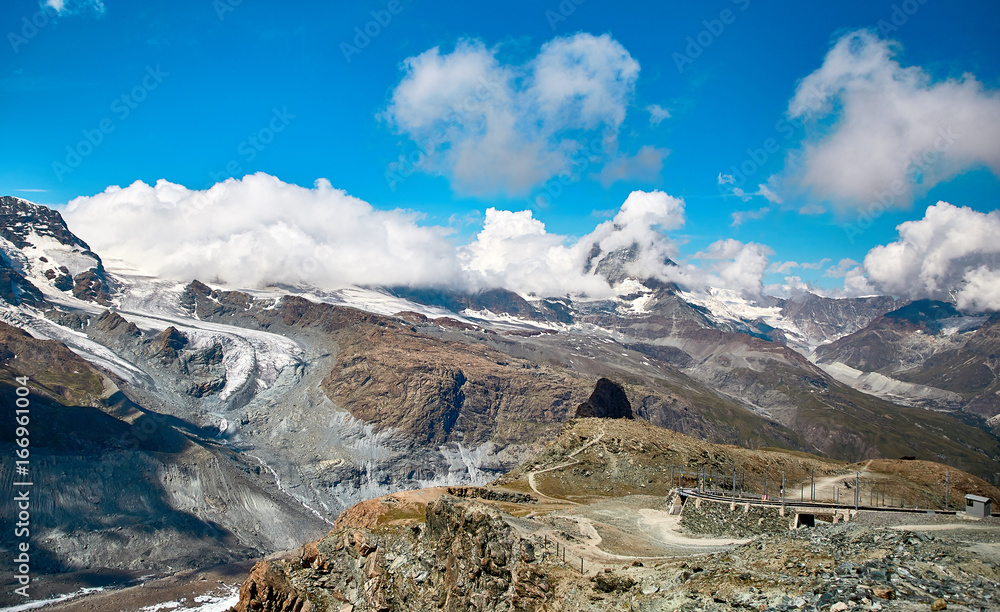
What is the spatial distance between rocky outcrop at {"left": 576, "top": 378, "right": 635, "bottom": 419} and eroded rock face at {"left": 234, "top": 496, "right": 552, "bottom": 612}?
11579cm

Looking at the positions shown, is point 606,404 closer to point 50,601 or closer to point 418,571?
point 418,571

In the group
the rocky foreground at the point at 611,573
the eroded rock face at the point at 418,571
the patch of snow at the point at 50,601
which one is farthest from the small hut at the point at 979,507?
the patch of snow at the point at 50,601

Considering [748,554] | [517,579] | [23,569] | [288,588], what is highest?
[748,554]

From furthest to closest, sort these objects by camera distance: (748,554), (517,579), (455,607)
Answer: (455,607) < (517,579) < (748,554)

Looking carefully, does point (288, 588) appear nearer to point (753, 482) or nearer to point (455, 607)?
point (455, 607)

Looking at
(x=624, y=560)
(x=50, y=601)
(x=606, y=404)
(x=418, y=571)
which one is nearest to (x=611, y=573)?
(x=624, y=560)

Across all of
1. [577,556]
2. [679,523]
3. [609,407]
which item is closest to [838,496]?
[679,523]

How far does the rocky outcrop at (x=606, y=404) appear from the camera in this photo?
170 meters

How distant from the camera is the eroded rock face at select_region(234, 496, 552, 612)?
124 feet

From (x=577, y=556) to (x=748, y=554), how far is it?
13370 millimetres

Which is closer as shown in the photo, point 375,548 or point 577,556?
point 577,556

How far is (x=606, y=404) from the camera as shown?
579ft

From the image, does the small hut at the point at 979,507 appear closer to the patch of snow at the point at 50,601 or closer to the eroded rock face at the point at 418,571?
the eroded rock face at the point at 418,571

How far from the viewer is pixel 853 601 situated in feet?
65.8
